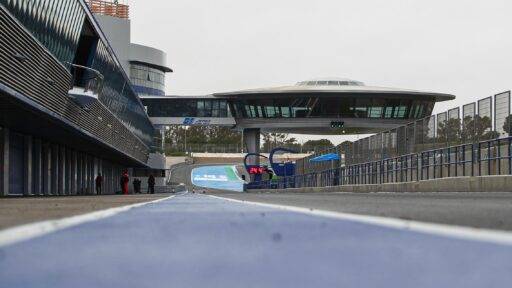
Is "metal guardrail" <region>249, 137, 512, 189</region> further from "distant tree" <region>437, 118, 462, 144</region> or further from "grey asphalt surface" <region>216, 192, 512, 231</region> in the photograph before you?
"grey asphalt surface" <region>216, 192, 512, 231</region>

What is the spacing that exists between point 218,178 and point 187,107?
33941mm

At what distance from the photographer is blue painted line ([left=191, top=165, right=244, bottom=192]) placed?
133 meters

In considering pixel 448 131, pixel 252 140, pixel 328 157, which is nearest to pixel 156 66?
pixel 252 140

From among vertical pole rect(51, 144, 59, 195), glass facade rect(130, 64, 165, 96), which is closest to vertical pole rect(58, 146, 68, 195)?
vertical pole rect(51, 144, 59, 195)

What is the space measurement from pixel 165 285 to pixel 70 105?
128 feet

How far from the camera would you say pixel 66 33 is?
134 ft

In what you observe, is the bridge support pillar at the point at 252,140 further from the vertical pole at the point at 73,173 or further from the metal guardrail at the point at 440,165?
the metal guardrail at the point at 440,165

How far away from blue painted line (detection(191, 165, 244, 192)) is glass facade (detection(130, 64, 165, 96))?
16.8 m

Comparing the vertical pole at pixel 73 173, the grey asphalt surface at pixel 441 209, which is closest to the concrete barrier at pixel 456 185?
the grey asphalt surface at pixel 441 209

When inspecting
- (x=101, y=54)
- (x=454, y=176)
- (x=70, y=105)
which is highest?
(x=101, y=54)

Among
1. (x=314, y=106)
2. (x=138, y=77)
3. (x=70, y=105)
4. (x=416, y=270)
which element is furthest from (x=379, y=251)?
(x=138, y=77)

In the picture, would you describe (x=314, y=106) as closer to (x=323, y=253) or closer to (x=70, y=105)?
(x=70, y=105)

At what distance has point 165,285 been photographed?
3080mm

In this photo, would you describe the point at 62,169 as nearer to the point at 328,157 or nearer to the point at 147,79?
the point at 328,157
